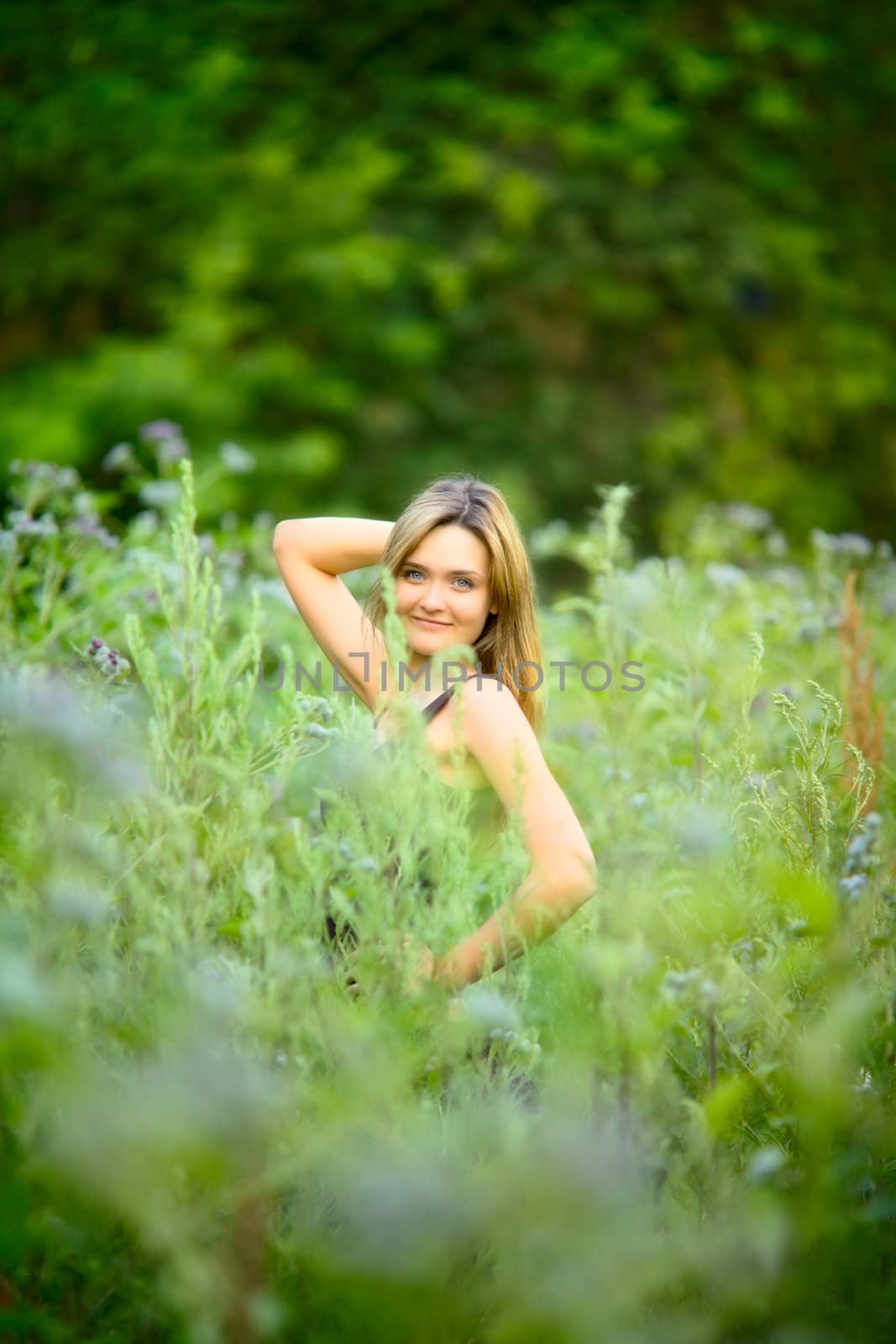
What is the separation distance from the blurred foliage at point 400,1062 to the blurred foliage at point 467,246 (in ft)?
23.0

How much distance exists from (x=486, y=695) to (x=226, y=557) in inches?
69.9

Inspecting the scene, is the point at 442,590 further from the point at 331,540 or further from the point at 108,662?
the point at 108,662

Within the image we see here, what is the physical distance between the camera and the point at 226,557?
142 inches

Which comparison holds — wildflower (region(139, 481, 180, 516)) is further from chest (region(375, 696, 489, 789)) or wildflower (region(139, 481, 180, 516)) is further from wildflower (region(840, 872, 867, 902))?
wildflower (region(840, 872, 867, 902))

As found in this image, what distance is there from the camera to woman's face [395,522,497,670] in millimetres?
2365

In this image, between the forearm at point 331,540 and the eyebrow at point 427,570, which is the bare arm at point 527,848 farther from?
the forearm at point 331,540

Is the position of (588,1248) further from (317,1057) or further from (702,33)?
(702,33)

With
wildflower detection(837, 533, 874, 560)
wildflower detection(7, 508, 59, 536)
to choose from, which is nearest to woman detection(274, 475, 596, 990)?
wildflower detection(7, 508, 59, 536)

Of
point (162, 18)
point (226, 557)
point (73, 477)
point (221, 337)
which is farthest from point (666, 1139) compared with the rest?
point (162, 18)

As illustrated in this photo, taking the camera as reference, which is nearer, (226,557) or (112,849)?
(112,849)

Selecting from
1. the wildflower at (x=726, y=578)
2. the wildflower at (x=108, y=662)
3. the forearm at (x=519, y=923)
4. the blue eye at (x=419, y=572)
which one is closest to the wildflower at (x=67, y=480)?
the wildflower at (x=108, y=662)

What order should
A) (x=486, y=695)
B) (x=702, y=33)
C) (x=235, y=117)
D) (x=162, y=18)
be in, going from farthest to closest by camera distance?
(x=702, y=33)
(x=235, y=117)
(x=162, y=18)
(x=486, y=695)

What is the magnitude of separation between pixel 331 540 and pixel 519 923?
3.48ft

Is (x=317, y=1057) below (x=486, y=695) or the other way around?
below
